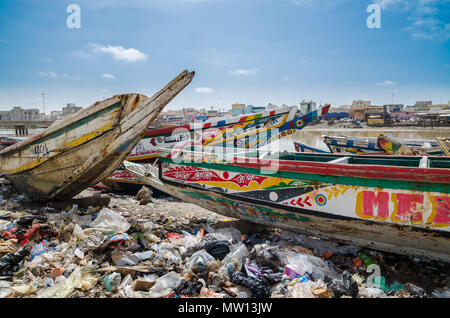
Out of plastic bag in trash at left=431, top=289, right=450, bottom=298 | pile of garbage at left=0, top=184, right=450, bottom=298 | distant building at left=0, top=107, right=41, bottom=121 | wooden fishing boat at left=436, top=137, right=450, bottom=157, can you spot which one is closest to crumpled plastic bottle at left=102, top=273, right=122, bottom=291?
pile of garbage at left=0, top=184, right=450, bottom=298

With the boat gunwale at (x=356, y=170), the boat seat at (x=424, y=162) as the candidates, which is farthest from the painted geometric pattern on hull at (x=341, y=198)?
the boat seat at (x=424, y=162)

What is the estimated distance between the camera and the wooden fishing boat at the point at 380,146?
7555 mm

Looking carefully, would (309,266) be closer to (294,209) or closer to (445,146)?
(294,209)

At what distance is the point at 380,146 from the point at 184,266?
7311mm

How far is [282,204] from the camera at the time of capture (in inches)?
140

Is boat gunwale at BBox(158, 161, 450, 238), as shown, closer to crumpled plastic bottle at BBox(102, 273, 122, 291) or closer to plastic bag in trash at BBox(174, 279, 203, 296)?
plastic bag in trash at BBox(174, 279, 203, 296)

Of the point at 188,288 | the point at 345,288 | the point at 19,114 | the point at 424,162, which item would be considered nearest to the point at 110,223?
the point at 188,288

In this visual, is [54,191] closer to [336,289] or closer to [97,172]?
[97,172]

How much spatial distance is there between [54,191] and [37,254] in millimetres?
2009

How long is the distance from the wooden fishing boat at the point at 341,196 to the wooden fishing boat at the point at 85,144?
0.91m

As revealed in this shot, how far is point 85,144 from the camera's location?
14.4ft

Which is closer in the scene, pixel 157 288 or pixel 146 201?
pixel 157 288

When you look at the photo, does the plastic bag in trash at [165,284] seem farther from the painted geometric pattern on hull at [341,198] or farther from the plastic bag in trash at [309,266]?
the painted geometric pattern on hull at [341,198]
